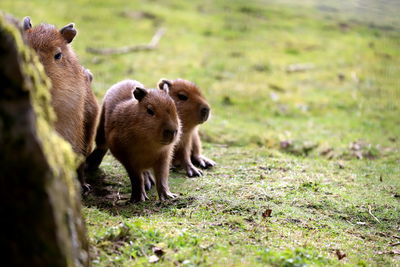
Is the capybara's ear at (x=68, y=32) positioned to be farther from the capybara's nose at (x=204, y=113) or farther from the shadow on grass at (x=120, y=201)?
the capybara's nose at (x=204, y=113)

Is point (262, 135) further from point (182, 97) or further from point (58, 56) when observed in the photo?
point (58, 56)

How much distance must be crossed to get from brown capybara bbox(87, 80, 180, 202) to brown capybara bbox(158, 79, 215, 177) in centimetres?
101

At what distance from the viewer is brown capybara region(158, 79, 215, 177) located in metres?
6.99

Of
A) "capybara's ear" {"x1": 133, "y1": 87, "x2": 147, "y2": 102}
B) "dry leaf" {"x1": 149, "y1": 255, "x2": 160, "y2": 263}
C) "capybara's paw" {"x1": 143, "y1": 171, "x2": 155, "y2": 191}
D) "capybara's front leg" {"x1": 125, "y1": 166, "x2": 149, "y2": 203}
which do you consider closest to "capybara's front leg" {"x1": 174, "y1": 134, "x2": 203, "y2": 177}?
Answer: "capybara's paw" {"x1": 143, "y1": 171, "x2": 155, "y2": 191}

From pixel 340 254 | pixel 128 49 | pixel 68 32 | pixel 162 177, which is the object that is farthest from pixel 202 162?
pixel 128 49

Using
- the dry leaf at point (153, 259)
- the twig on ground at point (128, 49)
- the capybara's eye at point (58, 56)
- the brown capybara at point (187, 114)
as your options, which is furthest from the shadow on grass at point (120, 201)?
the twig on ground at point (128, 49)

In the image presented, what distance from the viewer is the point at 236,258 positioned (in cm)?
376

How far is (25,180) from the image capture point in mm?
2508

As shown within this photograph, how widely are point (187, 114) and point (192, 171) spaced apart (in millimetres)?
819

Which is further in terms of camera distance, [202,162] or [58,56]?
[202,162]

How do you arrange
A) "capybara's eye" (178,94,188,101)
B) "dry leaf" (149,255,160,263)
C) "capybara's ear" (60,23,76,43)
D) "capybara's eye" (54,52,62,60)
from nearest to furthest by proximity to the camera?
"dry leaf" (149,255,160,263) < "capybara's eye" (54,52,62,60) < "capybara's ear" (60,23,76,43) < "capybara's eye" (178,94,188,101)

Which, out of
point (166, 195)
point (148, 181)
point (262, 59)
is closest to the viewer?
point (166, 195)

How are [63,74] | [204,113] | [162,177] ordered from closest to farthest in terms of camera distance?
[63,74] < [162,177] < [204,113]

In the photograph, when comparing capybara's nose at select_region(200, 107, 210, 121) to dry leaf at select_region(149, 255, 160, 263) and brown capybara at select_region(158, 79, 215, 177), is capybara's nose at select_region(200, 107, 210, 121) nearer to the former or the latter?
brown capybara at select_region(158, 79, 215, 177)
